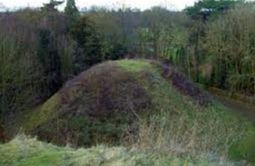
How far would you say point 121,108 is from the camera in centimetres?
2022

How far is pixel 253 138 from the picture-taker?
59.0 ft

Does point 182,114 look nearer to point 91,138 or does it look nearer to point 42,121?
point 91,138

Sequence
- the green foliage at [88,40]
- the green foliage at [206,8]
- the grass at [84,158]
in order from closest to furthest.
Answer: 1. the grass at [84,158]
2. the green foliage at [88,40]
3. the green foliage at [206,8]

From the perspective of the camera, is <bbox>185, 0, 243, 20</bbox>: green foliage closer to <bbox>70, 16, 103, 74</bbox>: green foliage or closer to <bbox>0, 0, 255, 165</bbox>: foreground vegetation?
<bbox>0, 0, 255, 165</bbox>: foreground vegetation

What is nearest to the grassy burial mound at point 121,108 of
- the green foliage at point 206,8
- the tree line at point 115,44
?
the tree line at point 115,44

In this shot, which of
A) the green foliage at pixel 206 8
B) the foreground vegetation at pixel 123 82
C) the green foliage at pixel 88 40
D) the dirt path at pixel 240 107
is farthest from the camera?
the green foliage at pixel 206 8

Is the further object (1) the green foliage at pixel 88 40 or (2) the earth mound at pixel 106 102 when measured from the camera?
(1) the green foliage at pixel 88 40

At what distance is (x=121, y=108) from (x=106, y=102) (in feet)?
3.08

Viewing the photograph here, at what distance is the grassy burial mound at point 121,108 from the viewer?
712 inches

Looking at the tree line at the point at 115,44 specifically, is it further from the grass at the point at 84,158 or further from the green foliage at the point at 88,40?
the grass at the point at 84,158

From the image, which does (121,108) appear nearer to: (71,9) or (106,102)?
(106,102)

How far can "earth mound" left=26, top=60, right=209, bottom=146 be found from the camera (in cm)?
1845

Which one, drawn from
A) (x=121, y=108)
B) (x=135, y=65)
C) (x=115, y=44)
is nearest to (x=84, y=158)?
(x=121, y=108)

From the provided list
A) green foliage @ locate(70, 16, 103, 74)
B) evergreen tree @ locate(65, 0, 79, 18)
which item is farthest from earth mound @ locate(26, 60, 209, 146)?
evergreen tree @ locate(65, 0, 79, 18)
